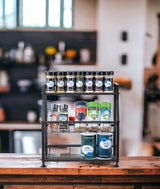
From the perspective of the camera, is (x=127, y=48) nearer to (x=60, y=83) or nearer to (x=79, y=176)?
(x=60, y=83)

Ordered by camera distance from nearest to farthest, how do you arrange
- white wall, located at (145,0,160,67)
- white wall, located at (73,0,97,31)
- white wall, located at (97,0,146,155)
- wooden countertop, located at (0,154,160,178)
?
wooden countertop, located at (0,154,160,178) < white wall, located at (97,0,146,155) < white wall, located at (73,0,97,31) < white wall, located at (145,0,160,67)

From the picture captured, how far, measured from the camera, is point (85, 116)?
7.71 ft

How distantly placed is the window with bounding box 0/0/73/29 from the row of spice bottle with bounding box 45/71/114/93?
376 cm

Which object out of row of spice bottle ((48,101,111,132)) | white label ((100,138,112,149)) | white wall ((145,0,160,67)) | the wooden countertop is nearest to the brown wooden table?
the wooden countertop

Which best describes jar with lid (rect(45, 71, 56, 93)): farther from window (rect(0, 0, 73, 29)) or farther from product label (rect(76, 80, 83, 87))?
window (rect(0, 0, 73, 29))

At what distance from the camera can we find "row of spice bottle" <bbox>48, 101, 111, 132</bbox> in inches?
91.3

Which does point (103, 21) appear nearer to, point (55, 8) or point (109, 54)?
point (109, 54)

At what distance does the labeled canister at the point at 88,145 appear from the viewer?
231 centimetres

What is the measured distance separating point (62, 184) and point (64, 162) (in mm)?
169

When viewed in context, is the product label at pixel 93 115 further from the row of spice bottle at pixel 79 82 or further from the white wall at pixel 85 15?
the white wall at pixel 85 15

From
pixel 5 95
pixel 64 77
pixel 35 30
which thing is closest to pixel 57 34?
pixel 35 30

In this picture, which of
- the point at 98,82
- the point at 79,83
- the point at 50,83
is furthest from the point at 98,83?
→ the point at 50,83

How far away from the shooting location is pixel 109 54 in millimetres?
5488

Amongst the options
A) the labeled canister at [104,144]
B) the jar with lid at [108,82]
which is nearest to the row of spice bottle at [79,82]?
the jar with lid at [108,82]
